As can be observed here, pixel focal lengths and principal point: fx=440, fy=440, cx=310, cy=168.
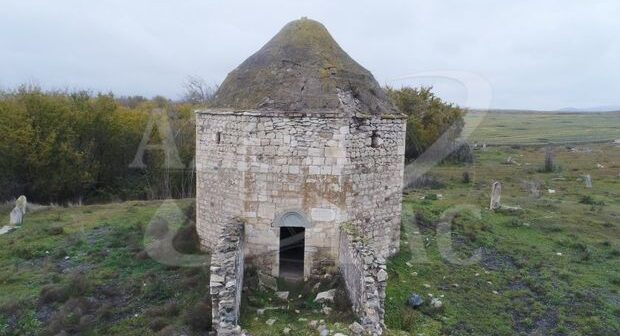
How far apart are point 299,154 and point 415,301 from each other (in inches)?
161

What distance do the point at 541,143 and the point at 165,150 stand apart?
153 feet

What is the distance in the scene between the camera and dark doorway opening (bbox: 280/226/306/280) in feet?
33.9

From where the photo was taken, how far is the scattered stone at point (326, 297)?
8.91 meters

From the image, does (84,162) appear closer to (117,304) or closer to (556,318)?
(117,304)

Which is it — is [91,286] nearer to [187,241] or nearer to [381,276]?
[187,241]

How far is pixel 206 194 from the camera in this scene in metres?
11.3

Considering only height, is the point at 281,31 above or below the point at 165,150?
above

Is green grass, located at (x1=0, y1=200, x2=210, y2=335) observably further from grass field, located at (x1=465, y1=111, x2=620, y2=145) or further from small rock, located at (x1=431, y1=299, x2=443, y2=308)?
grass field, located at (x1=465, y1=111, x2=620, y2=145)

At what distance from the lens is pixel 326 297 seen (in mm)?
8969

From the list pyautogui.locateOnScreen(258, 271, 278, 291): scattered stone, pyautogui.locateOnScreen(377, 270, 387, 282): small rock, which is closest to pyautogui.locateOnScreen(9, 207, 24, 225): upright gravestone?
pyautogui.locateOnScreen(258, 271, 278, 291): scattered stone

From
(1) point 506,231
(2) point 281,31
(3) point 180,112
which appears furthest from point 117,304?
(3) point 180,112

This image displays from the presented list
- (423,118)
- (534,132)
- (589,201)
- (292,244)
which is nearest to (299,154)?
(292,244)

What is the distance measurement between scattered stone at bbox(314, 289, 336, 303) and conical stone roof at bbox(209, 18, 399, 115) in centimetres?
386

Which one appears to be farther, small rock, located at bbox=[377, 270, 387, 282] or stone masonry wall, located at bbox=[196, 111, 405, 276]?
stone masonry wall, located at bbox=[196, 111, 405, 276]
